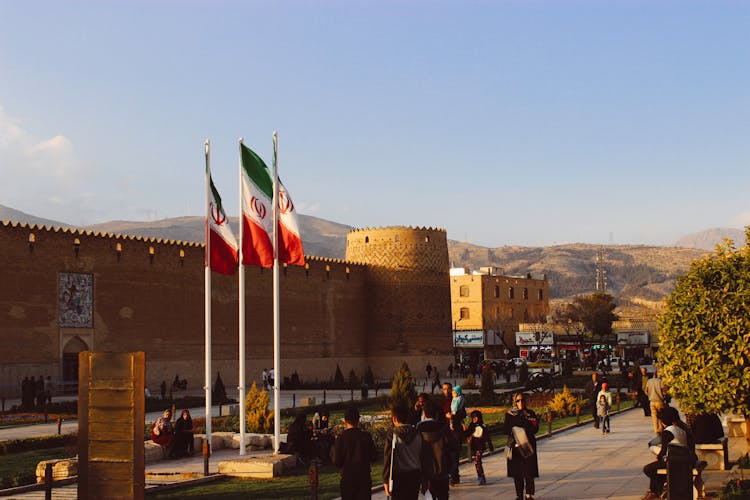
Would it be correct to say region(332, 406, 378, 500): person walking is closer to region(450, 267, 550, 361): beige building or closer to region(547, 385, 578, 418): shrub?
region(547, 385, 578, 418): shrub

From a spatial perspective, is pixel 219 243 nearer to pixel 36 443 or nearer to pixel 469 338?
pixel 36 443

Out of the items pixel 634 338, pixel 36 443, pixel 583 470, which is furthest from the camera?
pixel 634 338

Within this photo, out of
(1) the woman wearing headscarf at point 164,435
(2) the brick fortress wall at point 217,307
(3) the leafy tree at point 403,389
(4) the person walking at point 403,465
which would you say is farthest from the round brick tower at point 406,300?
(4) the person walking at point 403,465

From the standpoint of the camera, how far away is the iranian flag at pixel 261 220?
14.4 meters

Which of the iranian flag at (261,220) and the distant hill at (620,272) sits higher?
the distant hill at (620,272)

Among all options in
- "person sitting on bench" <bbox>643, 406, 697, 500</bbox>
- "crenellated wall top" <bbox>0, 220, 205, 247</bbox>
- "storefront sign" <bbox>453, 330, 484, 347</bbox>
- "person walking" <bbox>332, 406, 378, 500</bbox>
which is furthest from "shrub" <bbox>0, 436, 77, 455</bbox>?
"storefront sign" <bbox>453, 330, 484, 347</bbox>

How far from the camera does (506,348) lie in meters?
68.1

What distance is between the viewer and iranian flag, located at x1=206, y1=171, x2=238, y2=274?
15016mm

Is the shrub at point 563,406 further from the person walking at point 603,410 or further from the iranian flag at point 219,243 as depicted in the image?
the iranian flag at point 219,243

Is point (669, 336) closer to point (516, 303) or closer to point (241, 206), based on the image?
point (241, 206)

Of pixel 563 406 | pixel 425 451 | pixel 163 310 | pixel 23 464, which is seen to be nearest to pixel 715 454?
pixel 425 451

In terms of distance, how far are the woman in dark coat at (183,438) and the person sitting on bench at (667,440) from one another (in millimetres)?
7663

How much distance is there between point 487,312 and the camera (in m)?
68.4

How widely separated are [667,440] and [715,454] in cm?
223
